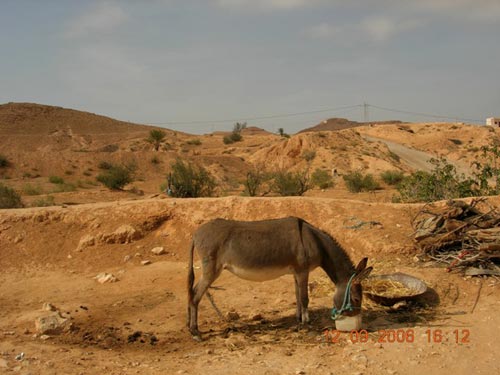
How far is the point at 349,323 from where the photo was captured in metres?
6.05

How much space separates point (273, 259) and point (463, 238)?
14.1ft

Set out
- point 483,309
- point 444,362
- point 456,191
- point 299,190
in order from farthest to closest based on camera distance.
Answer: point 299,190 < point 456,191 < point 483,309 < point 444,362

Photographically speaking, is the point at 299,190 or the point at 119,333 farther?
the point at 299,190

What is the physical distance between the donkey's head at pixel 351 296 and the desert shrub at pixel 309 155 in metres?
30.9

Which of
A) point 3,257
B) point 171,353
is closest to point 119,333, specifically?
point 171,353

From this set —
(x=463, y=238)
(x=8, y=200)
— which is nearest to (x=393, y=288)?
(x=463, y=238)

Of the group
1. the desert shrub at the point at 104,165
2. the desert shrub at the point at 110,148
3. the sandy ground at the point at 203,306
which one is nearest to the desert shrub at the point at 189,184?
the sandy ground at the point at 203,306

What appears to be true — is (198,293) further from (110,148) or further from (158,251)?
(110,148)

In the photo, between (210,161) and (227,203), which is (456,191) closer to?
(227,203)

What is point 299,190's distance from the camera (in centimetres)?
1942

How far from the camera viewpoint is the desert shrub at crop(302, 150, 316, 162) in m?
36.8

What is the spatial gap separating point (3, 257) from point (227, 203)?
203 inches

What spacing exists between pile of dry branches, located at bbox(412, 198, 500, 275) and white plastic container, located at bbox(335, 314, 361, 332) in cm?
302
